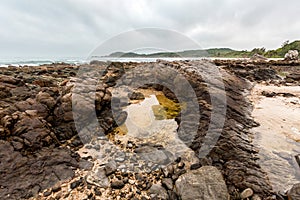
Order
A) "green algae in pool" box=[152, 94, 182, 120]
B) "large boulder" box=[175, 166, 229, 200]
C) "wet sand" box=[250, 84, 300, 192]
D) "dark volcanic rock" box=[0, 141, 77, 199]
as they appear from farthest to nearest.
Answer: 1. "green algae in pool" box=[152, 94, 182, 120]
2. "wet sand" box=[250, 84, 300, 192]
3. "dark volcanic rock" box=[0, 141, 77, 199]
4. "large boulder" box=[175, 166, 229, 200]

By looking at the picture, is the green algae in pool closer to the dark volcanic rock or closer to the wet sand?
the wet sand

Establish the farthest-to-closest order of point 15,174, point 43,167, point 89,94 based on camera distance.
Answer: point 89,94 < point 43,167 < point 15,174

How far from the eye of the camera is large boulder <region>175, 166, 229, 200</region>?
4.34 metres

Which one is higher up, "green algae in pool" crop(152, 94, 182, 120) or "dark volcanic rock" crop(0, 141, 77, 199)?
"green algae in pool" crop(152, 94, 182, 120)

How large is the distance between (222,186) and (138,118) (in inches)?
174

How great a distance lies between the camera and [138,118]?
8.23 metres

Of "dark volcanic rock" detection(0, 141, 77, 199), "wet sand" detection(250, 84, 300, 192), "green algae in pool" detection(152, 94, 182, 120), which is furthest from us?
"green algae in pool" detection(152, 94, 182, 120)

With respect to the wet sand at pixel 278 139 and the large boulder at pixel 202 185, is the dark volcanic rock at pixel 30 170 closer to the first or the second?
the large boulder at pixel 202 185

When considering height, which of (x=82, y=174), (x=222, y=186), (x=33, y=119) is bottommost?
(x=82, y=174)

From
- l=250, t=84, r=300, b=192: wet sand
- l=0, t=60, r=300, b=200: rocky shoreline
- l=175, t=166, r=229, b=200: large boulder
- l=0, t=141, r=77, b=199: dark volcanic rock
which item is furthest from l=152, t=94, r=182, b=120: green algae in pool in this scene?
l=0, t=141, r=77, b=199: dark volcanic rock

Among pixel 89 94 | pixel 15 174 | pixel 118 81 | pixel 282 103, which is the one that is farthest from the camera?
pixel 118 81

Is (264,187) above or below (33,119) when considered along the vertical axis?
below

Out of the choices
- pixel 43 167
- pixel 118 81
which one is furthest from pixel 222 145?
pixel 118 81

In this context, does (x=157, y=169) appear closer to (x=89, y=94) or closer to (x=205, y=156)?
(x=205, y=156)
